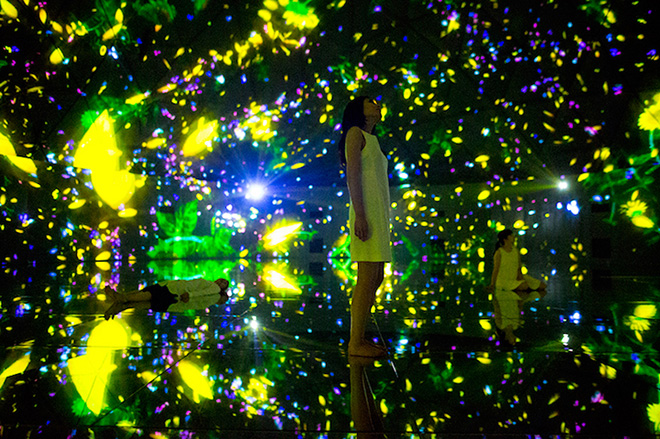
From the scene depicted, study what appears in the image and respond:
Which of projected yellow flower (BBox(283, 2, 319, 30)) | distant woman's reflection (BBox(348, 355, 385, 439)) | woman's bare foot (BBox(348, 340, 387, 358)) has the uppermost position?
projected yellow flower (BBox(283, 2, 319, 30))

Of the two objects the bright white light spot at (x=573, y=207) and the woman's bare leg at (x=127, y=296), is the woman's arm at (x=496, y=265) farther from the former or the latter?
the bright white light spot at (x=573, y=207)

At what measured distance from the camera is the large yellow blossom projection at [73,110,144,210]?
20.7 feet

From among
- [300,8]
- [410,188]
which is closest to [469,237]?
[410,188]

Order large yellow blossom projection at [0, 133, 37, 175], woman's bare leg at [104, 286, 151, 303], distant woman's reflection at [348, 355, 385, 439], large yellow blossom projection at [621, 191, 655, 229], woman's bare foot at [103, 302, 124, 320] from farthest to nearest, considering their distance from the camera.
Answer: large yellow blossom projection at [621, 191, 655, 229] < large yellow blossom projection at [0, 133, 37, 175] < woman's bare leg at [104, 286, 151, 303] < woman's bare foot at [103, 302, 124, 320] < distant woman's reflection at [348, 355, 385, 439]

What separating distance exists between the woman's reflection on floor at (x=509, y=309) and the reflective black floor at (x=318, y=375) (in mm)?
40

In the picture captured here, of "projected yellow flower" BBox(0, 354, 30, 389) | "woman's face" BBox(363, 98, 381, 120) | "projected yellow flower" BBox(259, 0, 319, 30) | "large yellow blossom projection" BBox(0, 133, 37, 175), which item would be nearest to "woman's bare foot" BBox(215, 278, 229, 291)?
"projected yellow flower" BBox(0, 354, 30, 389)

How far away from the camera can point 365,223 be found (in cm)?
150

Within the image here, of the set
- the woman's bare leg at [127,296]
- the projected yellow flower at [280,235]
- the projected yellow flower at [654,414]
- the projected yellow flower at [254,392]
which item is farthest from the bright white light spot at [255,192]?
the projected yellow flower at [654,414]

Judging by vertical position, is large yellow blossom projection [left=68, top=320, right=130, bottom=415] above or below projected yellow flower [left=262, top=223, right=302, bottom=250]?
below

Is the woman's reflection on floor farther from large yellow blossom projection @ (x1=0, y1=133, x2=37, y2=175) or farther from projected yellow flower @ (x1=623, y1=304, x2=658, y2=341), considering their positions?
large yellow blossom projection @ (x1=0, y1=133, x2=37, y2=175)

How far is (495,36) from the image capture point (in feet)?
22.4

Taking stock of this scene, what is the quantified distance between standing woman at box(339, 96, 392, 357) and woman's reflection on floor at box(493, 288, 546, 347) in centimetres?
51

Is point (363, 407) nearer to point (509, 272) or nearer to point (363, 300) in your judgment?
point (363, 300)

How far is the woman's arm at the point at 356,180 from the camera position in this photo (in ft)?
4.93
